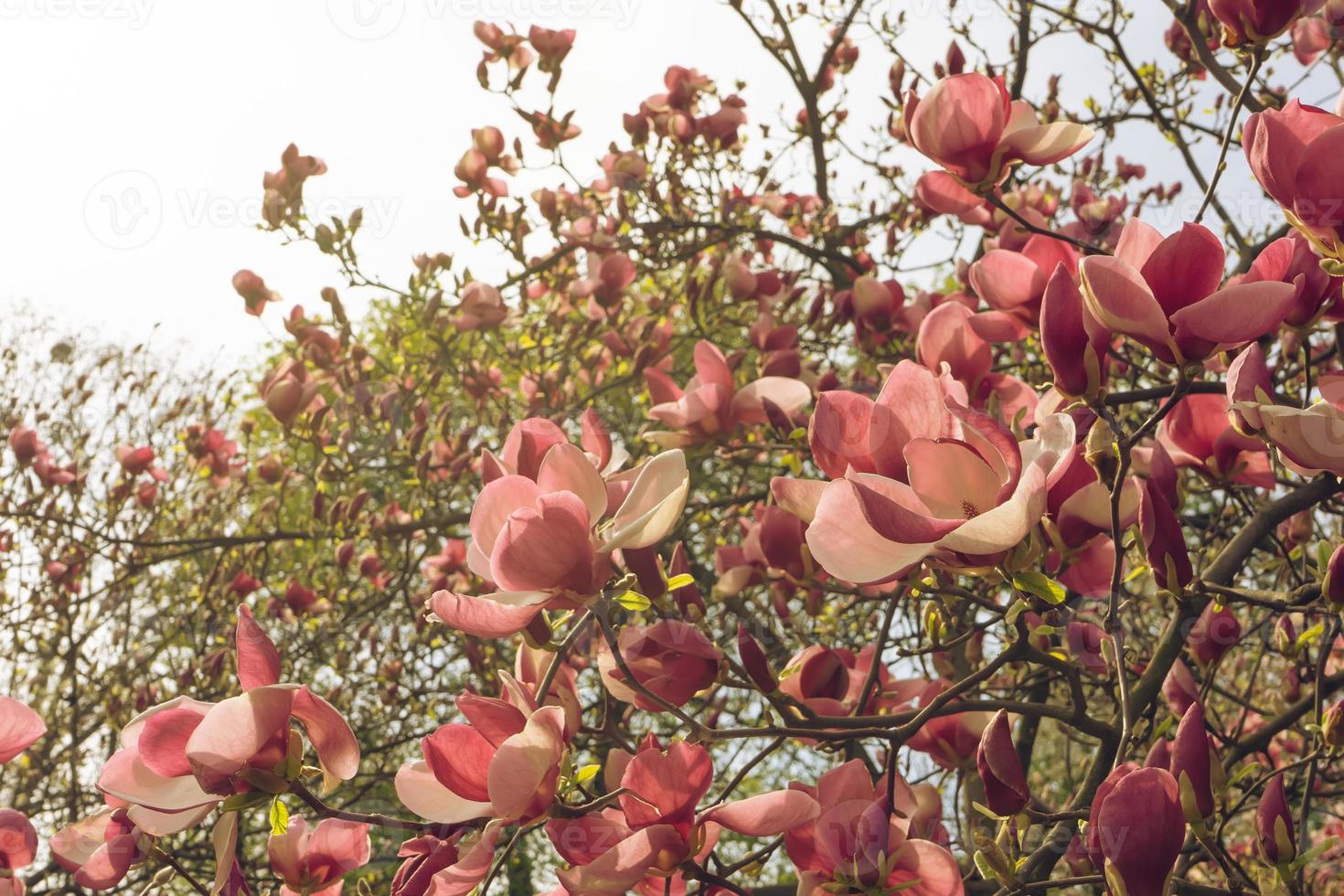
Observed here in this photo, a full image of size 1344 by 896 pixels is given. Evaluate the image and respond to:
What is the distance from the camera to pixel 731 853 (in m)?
5.65

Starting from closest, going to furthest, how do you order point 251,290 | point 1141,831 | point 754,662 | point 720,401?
point 1141,831
point 754,662
point 720,401
point 251,290

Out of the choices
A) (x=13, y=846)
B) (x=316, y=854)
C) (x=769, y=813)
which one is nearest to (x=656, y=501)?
(x=769, y=813)

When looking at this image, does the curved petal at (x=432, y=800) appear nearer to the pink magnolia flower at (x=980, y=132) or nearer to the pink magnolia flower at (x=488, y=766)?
the pink magnolia flower at (x=488, y=766)

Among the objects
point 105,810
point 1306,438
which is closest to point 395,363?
point 105,810

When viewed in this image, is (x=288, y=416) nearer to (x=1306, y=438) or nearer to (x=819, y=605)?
(x=819, y=605)

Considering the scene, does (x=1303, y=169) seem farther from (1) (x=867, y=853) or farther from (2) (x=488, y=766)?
(2) (x=488, y=766)

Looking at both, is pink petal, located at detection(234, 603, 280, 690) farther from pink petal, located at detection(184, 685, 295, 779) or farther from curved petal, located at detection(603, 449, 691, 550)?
curved petal, located at detection(603, 449, 691, 550)

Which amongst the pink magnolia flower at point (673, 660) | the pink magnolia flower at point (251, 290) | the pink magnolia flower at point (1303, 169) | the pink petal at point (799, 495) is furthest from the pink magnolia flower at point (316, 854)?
the pink magnolia flower at point (251, 290)

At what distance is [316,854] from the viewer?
113 cm

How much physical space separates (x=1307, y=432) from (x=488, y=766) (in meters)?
0.69

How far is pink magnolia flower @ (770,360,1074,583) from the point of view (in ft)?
2.33

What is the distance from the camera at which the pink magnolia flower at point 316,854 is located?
3.65 ft

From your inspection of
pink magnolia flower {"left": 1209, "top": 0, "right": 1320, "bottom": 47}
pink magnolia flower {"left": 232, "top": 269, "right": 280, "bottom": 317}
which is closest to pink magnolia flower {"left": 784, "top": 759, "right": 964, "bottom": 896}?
pink magnolia flower {"left": 1209, "top": 0, "right": 1320, "bottom": 47}

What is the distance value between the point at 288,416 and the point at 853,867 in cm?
199
